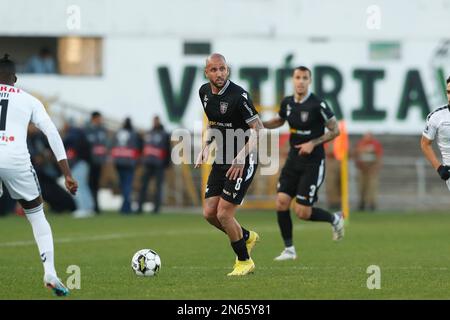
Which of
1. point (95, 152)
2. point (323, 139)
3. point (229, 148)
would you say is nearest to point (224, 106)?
point (229, 148)

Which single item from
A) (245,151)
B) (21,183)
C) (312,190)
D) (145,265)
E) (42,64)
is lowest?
(145,265)

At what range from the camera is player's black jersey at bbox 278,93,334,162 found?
590 inches

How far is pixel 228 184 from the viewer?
470 inches

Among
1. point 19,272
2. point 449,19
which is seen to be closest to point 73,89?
point 449,19

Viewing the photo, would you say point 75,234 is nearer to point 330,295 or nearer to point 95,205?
point 95,205

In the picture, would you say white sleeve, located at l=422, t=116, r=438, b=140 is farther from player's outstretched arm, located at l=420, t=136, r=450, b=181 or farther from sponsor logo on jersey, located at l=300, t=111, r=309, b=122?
sponsor logo on jersey, located at l=300, t=111, r=309, b=122

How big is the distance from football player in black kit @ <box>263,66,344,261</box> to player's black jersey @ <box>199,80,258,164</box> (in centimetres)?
274

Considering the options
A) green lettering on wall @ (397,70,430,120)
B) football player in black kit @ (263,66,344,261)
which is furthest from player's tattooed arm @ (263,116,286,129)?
green lettering on wall @ (397,70,430,120)

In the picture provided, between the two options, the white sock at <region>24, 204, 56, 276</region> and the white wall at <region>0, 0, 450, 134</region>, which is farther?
the white wall at <region>0, 0, 450, 134</region>

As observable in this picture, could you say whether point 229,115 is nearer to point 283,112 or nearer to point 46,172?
point 283,112

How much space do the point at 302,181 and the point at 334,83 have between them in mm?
21627

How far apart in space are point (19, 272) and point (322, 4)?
1024 inches

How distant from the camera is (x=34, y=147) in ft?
87.0

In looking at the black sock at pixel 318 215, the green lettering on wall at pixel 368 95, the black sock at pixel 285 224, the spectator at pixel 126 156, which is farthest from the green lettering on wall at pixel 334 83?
the black sock at pixel 285 224
